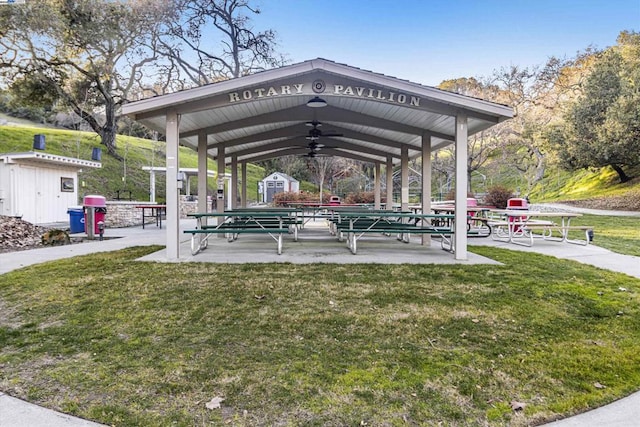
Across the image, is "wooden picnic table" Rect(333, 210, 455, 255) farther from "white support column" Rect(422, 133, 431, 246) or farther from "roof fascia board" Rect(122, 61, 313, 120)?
"roof fascia board" Rect(122, 61, 313, 120)

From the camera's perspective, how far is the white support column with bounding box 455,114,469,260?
21.5 ft

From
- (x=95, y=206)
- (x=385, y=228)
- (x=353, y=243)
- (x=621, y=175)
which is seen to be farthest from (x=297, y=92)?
(x=621, y=175)

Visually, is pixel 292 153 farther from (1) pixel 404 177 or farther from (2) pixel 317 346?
(2) pixel 317 346

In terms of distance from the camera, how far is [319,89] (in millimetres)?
6418

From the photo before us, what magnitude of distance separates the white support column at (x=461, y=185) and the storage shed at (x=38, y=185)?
40.2 ft

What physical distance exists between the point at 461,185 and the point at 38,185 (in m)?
13.3

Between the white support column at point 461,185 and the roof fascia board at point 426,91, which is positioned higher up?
the roof fascia board at point 426,91

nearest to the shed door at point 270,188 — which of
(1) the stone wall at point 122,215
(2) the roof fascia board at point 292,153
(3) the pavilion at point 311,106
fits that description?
(1) the stone wall at point 122,215

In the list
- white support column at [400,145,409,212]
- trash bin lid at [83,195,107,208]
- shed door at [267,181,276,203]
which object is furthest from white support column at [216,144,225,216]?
shed door at [267,181,276,203]

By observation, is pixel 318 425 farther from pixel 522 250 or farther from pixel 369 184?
pixel 369 184

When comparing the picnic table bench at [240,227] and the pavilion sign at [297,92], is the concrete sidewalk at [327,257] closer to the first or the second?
the picnic table bench at [240,227]

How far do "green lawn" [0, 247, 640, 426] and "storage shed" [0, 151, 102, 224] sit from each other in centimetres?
870

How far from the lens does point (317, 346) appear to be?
3082 millimetres

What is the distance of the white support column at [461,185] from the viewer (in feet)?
21.5
